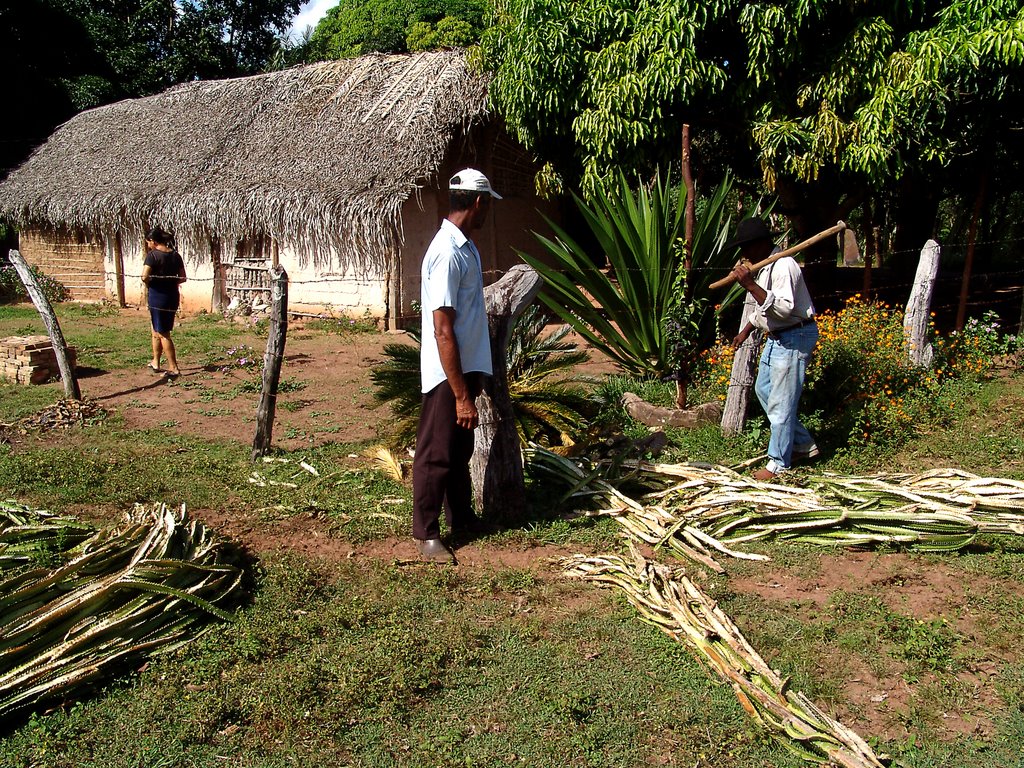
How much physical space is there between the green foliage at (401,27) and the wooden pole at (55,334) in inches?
685

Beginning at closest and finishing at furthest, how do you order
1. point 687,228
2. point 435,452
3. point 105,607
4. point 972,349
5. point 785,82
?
point 105,607, point 435,452, point 687,228, point 972,349, point 785,82

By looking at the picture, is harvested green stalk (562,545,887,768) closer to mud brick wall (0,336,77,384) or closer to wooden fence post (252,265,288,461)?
wooden fence post (252,265,288,461)

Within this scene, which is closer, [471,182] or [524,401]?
[471,182]

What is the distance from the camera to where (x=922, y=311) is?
747 centimetres

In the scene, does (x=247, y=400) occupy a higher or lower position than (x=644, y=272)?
lower

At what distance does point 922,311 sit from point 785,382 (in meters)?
2.94

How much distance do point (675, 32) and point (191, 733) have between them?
8399mm

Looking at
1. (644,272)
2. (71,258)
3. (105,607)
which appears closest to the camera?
(105,607)

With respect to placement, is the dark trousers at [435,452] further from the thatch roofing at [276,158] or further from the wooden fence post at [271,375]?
the thatch roofing at [276,158]

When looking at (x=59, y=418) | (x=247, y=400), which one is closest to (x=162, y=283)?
(x=247, y=400)

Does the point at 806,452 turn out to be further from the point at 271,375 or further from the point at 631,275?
the point at 271,375

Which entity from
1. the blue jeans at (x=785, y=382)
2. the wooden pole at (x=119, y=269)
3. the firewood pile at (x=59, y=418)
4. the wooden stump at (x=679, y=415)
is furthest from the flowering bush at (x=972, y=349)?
the wooden pole at (x=119, y=269)

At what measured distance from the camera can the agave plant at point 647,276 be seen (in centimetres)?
724

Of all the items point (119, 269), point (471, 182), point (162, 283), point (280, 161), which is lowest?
point (119, 269)
